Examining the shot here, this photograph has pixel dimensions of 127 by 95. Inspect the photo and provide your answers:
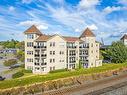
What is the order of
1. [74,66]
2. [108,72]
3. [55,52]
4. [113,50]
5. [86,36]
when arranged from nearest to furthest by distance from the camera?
[108,72] → [55,52] → [74,66] → [86,36] → [113,50]

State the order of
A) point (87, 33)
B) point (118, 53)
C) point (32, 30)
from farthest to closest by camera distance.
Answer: point (118, 53) < point (87, 33) < point (32, 30)

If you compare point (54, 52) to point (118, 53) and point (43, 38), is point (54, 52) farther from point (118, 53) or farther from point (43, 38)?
point (118, 53)

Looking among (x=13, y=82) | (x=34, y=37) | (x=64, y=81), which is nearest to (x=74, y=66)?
(x=34, y=37)

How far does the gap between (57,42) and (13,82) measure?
104 ft

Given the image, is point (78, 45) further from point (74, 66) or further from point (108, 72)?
point (108, 72)

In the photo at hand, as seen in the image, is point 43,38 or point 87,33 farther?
point 87,33

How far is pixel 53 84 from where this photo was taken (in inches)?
2007

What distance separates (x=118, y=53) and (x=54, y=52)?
29899 millimetres

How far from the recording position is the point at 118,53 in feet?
294

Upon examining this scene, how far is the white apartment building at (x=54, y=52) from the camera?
2761 inches

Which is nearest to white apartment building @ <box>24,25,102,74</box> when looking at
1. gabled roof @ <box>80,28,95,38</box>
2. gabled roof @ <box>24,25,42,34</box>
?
gabled roof @ <box>24,25,42,34</box>

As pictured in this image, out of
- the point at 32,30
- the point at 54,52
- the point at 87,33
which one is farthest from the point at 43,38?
the point at 87,33

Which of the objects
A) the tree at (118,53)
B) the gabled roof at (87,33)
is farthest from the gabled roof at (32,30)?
the tree at (118,53)

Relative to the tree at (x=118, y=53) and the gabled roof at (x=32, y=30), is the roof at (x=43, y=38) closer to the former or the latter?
the gabled roof at (x=32, y=30)
